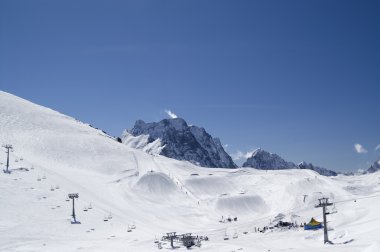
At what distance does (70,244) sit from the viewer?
156ft

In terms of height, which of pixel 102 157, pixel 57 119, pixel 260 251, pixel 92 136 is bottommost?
pixel 260 251

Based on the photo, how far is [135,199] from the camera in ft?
308

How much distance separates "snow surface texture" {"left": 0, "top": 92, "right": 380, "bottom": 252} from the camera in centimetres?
5041

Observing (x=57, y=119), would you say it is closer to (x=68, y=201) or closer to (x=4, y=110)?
(x=4, y=110)

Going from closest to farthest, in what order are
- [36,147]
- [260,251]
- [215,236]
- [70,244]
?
[260,251]
[70,244]
[215,236]
[36,147]

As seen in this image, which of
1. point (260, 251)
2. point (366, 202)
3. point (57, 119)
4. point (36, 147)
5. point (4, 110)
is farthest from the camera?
point (57, 119)

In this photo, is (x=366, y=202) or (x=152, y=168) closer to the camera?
(x=366, y=202)

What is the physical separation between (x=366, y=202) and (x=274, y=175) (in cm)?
7118

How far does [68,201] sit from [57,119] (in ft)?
249

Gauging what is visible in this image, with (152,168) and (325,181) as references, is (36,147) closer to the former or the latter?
(152,168)

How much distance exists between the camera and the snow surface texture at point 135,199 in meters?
50.4

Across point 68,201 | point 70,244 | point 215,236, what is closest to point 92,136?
point 68,201

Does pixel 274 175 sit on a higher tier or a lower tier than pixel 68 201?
higher

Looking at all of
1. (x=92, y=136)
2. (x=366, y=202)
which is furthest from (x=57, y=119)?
(x=366, y=202)
